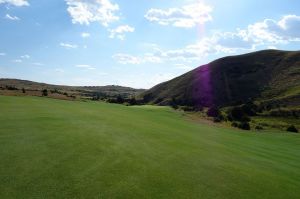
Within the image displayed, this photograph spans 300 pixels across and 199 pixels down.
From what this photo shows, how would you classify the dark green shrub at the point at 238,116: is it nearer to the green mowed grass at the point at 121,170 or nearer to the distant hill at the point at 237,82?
the distant hill at the point at 237,82

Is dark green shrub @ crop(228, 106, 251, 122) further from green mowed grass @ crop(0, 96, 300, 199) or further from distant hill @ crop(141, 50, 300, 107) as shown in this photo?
green mowed grass @ crop(0, 96, 300, 199)

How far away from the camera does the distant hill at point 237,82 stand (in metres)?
122

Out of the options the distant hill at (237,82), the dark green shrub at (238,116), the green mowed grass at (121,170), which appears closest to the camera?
the green mowed grass at (121,170)

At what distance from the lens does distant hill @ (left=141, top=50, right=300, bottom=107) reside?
122m

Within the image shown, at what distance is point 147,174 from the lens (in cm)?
1104

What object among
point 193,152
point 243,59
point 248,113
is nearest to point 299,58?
point 243,59

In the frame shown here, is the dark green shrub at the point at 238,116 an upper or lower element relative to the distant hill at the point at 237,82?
lower

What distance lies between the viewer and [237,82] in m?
140

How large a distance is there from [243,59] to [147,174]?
160 m

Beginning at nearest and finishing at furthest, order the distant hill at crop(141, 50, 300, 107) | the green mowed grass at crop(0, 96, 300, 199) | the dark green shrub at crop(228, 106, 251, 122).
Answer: the green mowed grass at crop(0, 96, 300, 199) < the dark green shrub at crop(228, 106, 251, 122) < the distant hill at crop(141, 50, 300, 107)

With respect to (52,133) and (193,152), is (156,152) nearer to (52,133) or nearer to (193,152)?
(193,152)

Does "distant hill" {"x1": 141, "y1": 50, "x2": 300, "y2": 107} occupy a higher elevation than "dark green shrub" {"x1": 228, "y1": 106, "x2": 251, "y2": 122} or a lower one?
higher

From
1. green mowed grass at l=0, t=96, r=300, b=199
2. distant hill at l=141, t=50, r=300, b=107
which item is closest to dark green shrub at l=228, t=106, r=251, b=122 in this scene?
distant hill at l=141, t=50, r=300, b=107

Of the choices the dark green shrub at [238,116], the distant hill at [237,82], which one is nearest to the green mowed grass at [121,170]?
the dark green shrub at [238,116]
